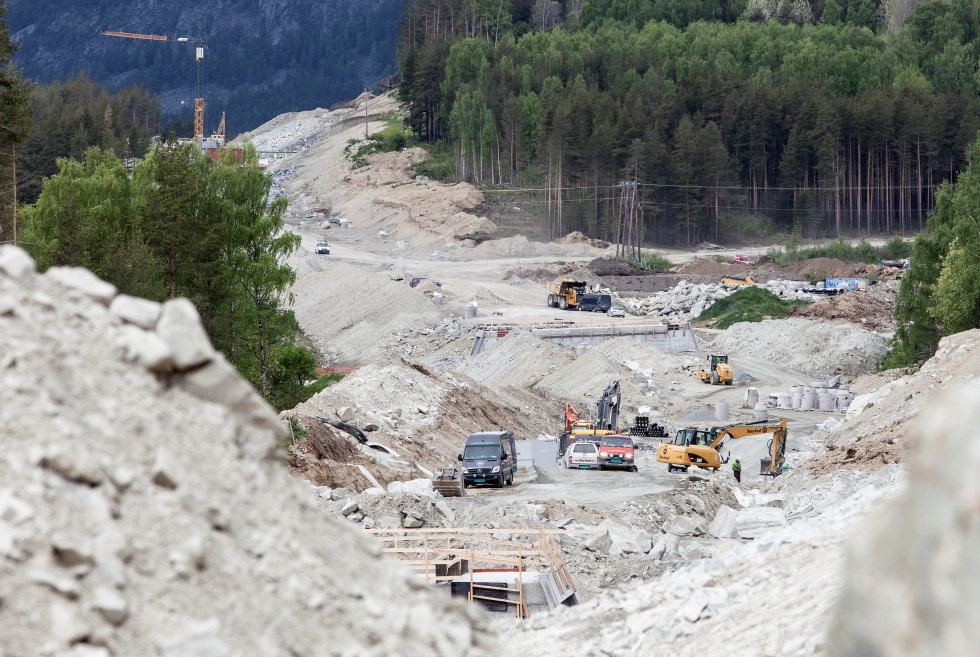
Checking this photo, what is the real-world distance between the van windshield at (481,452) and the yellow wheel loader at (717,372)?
22204 mm

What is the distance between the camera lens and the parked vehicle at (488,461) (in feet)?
100.0

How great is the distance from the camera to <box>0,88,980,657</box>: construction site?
6.71 meters

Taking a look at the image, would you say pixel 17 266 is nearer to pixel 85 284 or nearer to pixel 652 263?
pixel 85 284

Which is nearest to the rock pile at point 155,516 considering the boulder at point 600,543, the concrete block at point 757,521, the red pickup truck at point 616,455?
the boulder at point 600,543

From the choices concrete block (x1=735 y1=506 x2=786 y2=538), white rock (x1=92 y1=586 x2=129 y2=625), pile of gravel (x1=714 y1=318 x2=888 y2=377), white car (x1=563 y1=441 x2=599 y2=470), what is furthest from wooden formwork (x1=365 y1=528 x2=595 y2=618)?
pile of gravel (x1=714 y1=318 x2=888 y2=377)

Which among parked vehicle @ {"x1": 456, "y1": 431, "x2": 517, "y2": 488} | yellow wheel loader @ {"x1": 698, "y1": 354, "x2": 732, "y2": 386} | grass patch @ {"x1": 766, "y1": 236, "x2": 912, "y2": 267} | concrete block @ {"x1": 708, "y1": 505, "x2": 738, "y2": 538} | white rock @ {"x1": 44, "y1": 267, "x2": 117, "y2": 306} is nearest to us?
white rock @ {"x1": 44, "y1": 267, "x2": 117, "y2": 306}

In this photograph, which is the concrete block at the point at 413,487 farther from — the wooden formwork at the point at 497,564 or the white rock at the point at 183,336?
the white rock at the point at 183,336

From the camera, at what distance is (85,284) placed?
905 centimetres

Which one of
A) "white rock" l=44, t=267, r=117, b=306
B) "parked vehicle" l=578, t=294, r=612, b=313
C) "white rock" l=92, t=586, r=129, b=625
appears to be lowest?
"parked vehicle" l=578, t=294, r=612, b=313

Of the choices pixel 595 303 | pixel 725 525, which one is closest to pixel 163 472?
pixel 725 525

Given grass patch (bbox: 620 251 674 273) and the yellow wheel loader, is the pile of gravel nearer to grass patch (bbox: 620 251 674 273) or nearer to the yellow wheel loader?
the yellow wheel loader

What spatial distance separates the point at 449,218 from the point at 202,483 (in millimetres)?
92739

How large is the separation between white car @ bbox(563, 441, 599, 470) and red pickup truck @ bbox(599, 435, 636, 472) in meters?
0.18

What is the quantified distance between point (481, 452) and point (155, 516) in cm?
2376
